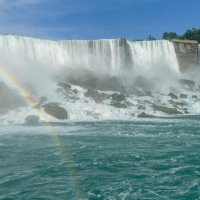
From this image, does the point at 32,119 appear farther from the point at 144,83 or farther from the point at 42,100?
the point at 144,83

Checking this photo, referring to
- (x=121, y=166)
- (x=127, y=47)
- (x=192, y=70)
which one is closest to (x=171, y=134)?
(x=121, y=166)

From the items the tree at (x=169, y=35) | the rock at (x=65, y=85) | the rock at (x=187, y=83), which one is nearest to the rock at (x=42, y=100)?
the rock at (x=65, y=85)

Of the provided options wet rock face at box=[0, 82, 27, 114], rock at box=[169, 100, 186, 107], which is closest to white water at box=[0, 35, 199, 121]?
wet rock face at box=[0, 82, 27, 114]

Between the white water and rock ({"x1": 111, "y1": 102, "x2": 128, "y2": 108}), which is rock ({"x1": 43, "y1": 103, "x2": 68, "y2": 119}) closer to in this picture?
the white water

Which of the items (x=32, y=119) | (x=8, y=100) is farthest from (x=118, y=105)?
(x=32, y=119)

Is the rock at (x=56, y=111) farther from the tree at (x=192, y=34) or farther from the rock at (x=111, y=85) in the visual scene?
the tree at (x=192, y=34)

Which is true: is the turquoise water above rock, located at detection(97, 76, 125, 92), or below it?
below

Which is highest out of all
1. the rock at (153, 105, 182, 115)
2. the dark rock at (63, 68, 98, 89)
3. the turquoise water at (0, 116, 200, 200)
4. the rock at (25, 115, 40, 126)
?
the dark rock at (63, 68, 98, 89)

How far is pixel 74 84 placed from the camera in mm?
35219

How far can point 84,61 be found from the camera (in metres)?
39.9

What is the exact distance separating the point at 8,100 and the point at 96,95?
20.5ft

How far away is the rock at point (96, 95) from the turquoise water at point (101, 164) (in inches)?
438

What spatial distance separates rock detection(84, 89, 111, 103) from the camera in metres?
31.2

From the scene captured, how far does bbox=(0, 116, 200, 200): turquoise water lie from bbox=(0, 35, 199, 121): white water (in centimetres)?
1035
